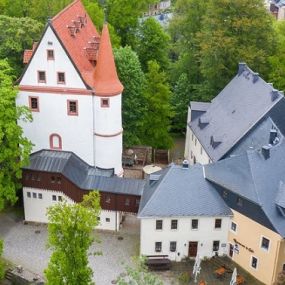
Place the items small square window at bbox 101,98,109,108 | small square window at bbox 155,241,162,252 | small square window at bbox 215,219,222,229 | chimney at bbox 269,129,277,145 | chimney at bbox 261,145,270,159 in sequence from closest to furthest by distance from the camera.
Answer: chimney at bbox 261,145,270,159 → small square window at bbox 215,219,222,229 → small square window at bbox 155,241,162,252 → chimney at bbox 269,129,277,145 → small square window at bbox 101,98,109,108

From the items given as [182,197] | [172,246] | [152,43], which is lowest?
[172,246]

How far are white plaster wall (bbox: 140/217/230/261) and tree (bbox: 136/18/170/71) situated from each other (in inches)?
1215

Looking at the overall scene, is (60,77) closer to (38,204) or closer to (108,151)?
(108,151)

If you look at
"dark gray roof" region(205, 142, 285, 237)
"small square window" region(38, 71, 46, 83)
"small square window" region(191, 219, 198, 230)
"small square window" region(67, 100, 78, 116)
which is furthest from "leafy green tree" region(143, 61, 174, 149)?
"small square window" region(191, 219, 198, 230)

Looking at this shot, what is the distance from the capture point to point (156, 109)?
57812 mm

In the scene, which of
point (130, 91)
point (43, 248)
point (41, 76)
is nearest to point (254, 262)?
point (43, 248)

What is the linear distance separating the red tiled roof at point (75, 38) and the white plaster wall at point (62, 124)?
2.64 m

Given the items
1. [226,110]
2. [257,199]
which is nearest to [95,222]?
[257,199]

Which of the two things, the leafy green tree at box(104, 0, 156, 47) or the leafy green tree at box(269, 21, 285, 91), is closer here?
the leafy green tree at box(269, 21, 285, 91)

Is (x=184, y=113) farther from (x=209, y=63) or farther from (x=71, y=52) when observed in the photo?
(x=71, y=52)

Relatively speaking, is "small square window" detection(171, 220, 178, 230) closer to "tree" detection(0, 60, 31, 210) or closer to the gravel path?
the gravel path

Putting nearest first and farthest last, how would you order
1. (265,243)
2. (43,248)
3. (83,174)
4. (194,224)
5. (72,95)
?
(265,243)
(194,224)
(43,248)
(72,95)
(83,174)

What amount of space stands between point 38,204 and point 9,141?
23.5 ft

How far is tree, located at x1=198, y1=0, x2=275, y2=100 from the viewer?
201 feet
